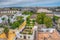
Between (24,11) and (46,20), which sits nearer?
(46,20)

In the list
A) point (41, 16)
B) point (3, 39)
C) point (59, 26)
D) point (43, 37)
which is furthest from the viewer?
point (41, 16)

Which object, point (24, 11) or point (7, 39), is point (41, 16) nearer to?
point (24, 11)

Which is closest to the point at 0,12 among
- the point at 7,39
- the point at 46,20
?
the point at 46,20

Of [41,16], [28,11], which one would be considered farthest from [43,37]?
[28,11]

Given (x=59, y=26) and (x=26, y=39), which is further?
(x=59, y=26)

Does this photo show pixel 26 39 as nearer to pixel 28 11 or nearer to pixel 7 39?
pixel 7 39

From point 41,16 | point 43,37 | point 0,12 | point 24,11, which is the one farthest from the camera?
point 24,11

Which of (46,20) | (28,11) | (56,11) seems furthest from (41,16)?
(28,11)

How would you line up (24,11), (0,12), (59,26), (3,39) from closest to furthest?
1. (3,39)
2. (59,26)
3. (0,12)
4. (24,11)

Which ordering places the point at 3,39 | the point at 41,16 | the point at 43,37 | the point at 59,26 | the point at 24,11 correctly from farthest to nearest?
1. the point at 24,11
2. the point at 41,16
3. the point at 59,26
4. the point at 43,37
5. the point at 3,39
